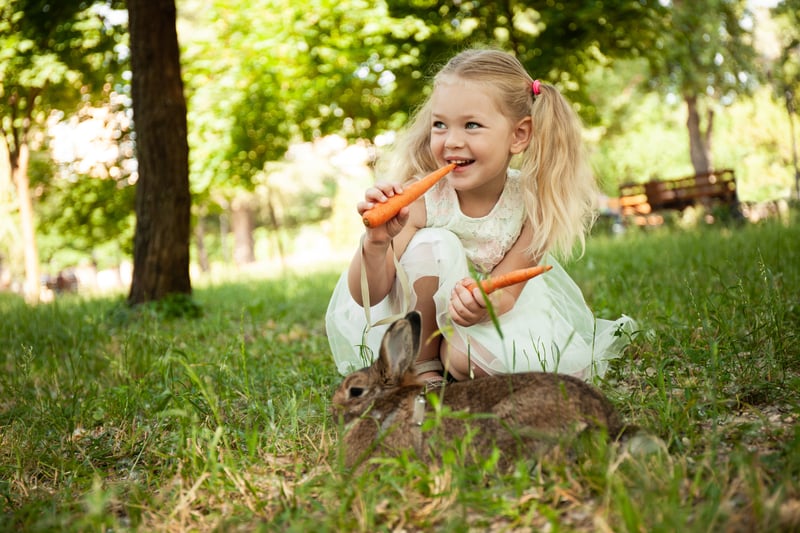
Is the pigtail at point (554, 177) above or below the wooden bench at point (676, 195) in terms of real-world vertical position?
above

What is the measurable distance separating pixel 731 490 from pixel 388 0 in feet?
32.2

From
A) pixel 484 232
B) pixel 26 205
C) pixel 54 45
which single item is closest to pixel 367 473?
pixel 484 232

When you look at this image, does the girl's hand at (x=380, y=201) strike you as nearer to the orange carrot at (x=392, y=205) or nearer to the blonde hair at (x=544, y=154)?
the orange carrot at (x=392, y=205)

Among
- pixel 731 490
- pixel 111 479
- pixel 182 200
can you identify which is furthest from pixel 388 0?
pixel 731 490

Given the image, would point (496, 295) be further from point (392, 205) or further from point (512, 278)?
A: point (392, 205)

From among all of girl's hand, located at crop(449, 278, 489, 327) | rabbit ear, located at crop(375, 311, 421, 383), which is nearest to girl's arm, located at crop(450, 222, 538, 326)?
girl's hand, located at crop(449, 278, 489, 327)

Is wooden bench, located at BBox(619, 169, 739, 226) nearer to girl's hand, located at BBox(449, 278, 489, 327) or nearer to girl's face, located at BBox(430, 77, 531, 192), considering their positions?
girl's face, located at BBox(430, 77, 531, 192)

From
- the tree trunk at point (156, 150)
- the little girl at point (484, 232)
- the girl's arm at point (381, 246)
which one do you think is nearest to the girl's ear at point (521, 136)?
the little girl at point (484, 232)

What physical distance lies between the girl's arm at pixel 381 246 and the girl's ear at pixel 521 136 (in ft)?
1.91

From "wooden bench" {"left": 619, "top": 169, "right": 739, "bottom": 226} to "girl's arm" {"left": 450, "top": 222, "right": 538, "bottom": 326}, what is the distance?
13.2m

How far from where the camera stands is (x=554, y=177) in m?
3.59

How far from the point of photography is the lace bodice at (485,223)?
3674 mm

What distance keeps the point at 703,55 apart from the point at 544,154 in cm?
1162

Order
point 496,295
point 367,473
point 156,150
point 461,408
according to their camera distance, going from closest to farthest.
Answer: point 367,473, point 461,408, point 496,295, point 156,150
